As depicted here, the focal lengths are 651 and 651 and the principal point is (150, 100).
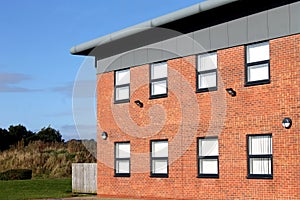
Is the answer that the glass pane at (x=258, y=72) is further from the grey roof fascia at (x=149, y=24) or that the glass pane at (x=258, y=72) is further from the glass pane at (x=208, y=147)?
the glass pane at (x=208, y=147)

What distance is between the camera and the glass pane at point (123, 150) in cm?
2934

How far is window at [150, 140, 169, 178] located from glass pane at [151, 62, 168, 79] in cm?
276

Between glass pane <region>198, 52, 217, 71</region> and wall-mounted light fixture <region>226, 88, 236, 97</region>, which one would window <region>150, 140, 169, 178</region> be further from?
wall-mounted light fixture <region>226, 88, 236, 97</region>

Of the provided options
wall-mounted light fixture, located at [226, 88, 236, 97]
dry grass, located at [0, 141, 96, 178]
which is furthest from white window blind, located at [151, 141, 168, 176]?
dry grass, located at [0, 141, 96, 178]

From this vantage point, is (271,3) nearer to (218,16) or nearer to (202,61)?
(218,16)

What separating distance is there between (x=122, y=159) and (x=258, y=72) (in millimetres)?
9260

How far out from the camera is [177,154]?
2628cm

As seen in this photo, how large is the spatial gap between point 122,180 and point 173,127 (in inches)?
176

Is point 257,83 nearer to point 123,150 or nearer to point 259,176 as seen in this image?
point 259,176

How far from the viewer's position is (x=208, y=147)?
24.8 m

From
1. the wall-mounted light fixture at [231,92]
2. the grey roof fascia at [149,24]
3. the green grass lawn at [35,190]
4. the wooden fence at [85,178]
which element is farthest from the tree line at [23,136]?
the wall-mounted light fixture at [231,92]

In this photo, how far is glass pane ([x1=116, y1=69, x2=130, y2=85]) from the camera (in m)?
29.5

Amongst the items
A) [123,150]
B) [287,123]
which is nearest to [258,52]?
[287,123]

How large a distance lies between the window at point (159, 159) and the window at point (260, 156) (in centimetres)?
498
